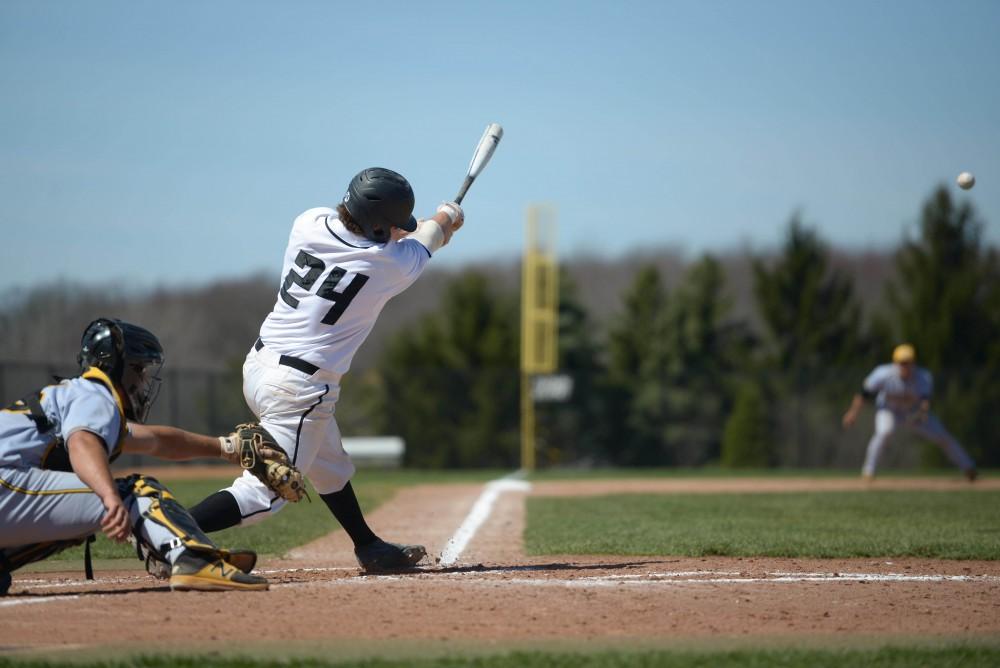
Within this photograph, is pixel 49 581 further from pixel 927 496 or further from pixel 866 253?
pixel 866 253

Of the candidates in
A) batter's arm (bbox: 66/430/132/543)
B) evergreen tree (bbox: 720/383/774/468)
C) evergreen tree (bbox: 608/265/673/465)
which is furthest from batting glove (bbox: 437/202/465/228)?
evergreen tree (bbox: 608/265/673/465)

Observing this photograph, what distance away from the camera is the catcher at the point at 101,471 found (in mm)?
5109

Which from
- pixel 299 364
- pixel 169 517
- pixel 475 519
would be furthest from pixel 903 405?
pixel 169 517

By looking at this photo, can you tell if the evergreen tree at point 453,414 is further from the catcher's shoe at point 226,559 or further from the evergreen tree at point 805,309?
the catcher's shoe at point 226,559

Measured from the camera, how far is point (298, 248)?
21.1 feet

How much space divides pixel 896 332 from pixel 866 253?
3498 cm

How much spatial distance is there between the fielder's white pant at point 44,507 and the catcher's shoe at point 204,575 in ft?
1.40

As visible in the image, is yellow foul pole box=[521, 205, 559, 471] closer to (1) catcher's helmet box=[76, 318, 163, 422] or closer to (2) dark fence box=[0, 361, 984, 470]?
(2) dark fence box=[0, 361, 984, 470]

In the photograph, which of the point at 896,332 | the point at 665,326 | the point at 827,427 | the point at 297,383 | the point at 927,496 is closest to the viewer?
the point at 297,383

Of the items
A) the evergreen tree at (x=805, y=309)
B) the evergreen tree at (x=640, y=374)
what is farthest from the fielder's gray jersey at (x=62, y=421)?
the evergreen tree at (x=805, y=309)

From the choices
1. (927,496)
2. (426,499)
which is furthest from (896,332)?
(426,499)

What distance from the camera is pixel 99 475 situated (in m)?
5.01

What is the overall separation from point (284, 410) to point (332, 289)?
690mm

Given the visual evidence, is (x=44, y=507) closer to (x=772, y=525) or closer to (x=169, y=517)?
(x=169, y=517)
